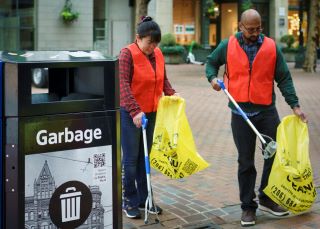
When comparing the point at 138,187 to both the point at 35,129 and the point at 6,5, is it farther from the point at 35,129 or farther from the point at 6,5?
the point at 6,5

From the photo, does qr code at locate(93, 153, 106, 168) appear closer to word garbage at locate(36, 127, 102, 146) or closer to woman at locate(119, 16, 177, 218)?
word garbage at locate(36, 127, 102, 146)

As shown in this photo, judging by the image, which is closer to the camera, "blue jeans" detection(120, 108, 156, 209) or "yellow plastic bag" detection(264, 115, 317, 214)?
"yellow plastic bag" detection(264, 115, 317, 214)

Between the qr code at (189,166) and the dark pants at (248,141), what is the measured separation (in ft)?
1.52

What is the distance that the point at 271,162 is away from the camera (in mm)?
5004

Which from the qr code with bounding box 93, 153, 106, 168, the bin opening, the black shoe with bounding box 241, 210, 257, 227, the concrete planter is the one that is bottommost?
the black shoe with bounding box 241, 210, 257, 227

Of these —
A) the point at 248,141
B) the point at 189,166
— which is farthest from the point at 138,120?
the point at 248,141

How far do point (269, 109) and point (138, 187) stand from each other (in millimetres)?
1379

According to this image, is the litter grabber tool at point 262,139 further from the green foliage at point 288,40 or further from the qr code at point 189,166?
the green foliage at point 288,40

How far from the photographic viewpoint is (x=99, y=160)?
3348 mm

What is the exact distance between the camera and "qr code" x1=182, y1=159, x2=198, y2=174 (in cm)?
466

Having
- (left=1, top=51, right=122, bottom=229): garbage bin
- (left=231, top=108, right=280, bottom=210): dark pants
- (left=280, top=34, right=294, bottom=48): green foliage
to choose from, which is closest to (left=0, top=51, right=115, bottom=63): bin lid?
(left=1, top=51, right=122, bottom=229): garbage bin

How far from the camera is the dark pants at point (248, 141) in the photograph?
4.80 meters

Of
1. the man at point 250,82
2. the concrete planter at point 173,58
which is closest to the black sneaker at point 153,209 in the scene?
the man at point 250,82

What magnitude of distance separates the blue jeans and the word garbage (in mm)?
1417
